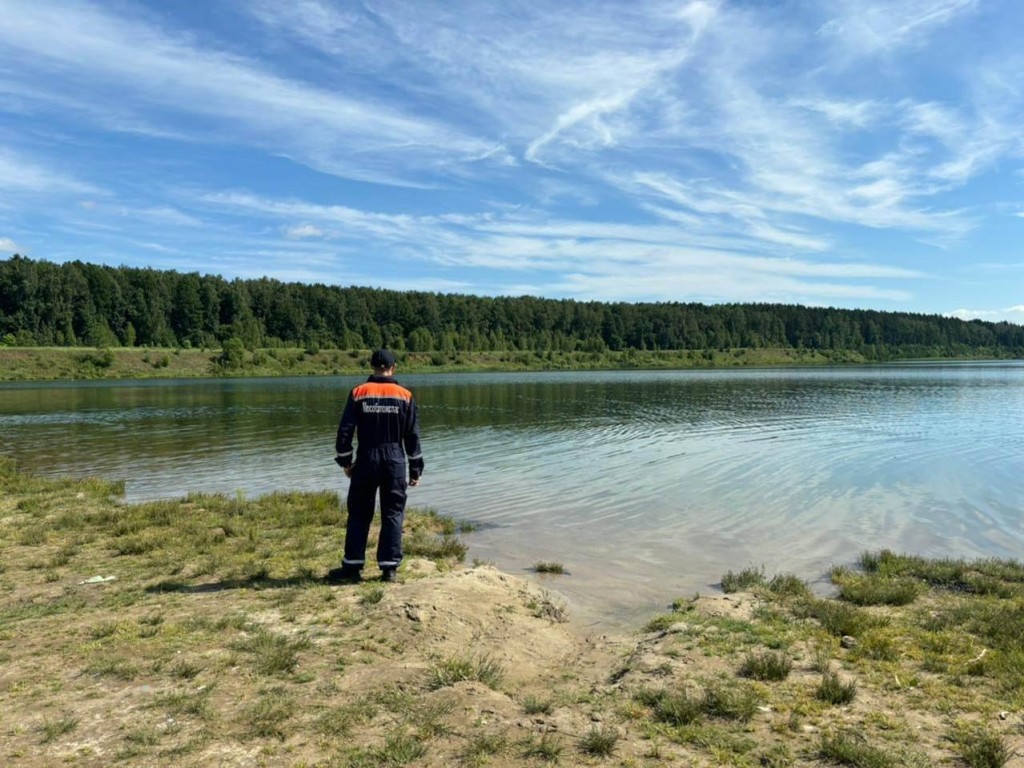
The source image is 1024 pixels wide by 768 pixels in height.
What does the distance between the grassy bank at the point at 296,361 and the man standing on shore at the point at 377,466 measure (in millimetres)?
115869

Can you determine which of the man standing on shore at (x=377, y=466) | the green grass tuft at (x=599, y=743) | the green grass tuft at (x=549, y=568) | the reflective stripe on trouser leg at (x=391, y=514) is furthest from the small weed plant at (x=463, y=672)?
the green grass tuft at (x=549, y=568)

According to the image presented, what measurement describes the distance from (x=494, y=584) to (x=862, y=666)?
14.8 feet

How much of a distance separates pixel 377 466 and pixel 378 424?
56cm

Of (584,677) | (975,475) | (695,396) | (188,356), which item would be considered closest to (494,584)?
(584,677)

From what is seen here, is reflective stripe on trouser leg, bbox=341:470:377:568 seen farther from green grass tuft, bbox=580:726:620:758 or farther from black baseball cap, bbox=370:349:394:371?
green grass tuft, bbox=580:726:620:758

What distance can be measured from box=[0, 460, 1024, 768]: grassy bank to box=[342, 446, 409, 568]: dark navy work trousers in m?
0.55

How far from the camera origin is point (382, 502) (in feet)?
29.9

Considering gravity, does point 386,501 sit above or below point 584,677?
above

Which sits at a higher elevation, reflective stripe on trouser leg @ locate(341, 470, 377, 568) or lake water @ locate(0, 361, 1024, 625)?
reflective stripe on trouser leg @ locate(341, 470, 377, 568)

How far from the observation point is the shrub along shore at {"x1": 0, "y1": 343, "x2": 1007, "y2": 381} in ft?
354

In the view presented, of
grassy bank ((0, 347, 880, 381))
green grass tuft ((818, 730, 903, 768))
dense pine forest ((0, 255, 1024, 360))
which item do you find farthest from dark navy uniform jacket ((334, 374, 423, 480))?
dense pine forest ((0, 255, 1024, 360))

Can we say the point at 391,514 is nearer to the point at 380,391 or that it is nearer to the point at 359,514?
the point at 359,514

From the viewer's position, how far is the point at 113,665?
19.8 ft

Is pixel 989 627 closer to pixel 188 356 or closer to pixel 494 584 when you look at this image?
pixel 494 584
